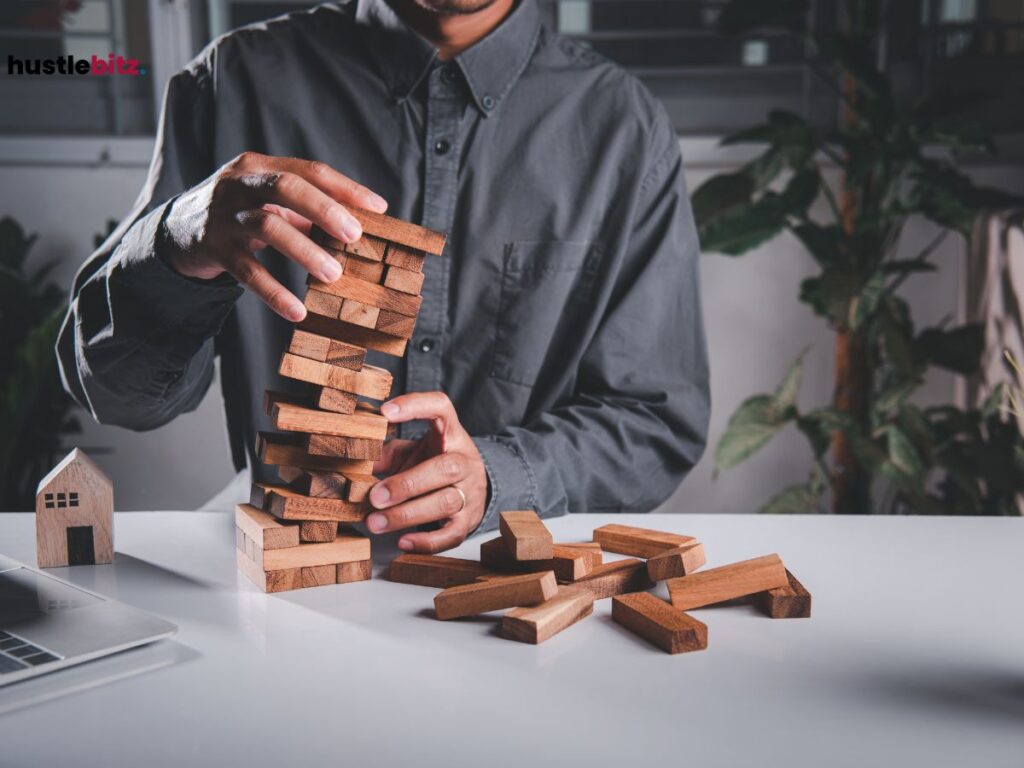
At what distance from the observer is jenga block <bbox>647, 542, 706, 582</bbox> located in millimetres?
888

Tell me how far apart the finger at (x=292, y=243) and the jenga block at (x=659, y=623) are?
374mm

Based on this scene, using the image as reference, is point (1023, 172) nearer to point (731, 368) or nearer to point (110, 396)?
point (731, 368)

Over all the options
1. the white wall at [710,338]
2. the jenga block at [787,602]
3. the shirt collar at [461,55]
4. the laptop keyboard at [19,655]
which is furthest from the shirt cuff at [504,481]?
the white wall at [710,338]

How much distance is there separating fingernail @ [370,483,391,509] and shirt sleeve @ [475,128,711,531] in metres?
0.40

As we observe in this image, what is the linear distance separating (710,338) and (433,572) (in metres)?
2.17

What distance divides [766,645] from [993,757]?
19 cm

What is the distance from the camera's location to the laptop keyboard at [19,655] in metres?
0.67

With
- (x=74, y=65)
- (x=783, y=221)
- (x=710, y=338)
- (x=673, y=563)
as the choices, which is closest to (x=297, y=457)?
(x=673, y=563)

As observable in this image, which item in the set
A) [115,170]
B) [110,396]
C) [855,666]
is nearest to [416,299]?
[855,666]

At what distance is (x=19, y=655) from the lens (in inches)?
27.0

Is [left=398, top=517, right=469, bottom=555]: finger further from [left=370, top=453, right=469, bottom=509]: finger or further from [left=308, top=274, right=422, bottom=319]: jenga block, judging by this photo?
[left=308, top=274, right=422, bottom=319]: jenga block

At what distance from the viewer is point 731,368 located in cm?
295

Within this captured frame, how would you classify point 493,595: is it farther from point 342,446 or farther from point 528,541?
point 342,446

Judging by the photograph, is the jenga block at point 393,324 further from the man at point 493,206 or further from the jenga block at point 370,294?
the man at point 493,206
